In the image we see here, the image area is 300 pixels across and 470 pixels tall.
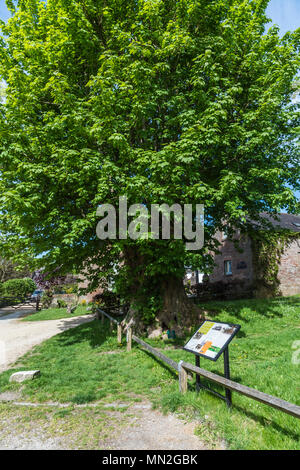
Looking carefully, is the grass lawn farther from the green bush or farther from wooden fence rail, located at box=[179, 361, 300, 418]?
the green bush

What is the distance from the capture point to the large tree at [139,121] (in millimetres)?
8109

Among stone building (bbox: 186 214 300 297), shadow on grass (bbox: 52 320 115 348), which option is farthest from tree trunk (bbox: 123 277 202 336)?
stone building (bbox: 186 214 300 297)

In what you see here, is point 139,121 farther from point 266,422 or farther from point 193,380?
point 266,422

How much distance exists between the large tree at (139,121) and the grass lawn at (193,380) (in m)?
2.63

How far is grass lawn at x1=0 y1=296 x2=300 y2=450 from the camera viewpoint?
3689mm

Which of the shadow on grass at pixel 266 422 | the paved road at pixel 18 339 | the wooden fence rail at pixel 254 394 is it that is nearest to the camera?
the wooden fence rail at pixel 254 394

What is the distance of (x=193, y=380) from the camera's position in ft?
19.2

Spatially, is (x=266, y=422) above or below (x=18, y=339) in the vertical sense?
Answer: above

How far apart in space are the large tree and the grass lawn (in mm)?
2633

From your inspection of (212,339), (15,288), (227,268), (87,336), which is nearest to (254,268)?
(227,268)

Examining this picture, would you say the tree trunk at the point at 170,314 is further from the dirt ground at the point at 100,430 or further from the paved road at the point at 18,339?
the dirt ground at the point at 100,430

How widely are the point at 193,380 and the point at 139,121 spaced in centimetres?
781

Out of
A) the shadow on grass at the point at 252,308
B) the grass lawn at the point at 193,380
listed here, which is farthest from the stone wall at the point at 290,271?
the grass lawn at the point at 193,380
